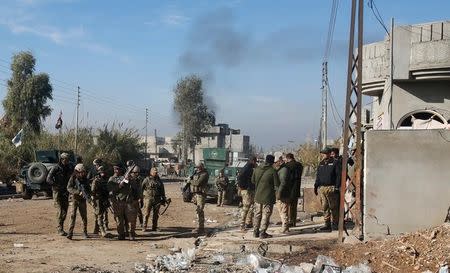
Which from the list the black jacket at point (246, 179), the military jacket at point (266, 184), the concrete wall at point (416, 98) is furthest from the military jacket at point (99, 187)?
the concrete wall at point (416, 98)

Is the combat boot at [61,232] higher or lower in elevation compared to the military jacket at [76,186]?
lower

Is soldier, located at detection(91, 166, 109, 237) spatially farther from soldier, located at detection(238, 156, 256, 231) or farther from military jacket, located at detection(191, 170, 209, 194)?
soldier, located at detection(238, 156, 256, 231)

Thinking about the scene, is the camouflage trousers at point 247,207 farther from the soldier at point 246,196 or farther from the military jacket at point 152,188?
the military jacket at point 152,188

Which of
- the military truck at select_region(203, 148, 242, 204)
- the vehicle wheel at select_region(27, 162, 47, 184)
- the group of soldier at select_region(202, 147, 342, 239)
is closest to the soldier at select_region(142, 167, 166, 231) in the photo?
the group of soldier at select_region(202, 147, 342, 239)

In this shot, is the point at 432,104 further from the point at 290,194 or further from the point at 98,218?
the point at 98,218

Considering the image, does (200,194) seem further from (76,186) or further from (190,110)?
(190,110)

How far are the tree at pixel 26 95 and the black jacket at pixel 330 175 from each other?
41.3 m

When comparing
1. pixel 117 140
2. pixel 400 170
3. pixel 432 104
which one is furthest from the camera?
pixel 117 140

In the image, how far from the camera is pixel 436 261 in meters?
8.53

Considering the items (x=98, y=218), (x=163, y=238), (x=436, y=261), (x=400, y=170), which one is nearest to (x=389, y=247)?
(x=436, y=261)

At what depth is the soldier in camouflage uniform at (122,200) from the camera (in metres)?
12.4

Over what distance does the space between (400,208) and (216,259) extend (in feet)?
11.6

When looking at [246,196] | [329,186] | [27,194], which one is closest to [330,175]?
[329,186]

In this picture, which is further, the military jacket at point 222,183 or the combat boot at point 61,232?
the military jacket at point 222,183
